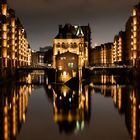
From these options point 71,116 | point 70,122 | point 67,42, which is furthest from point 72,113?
point 67,42

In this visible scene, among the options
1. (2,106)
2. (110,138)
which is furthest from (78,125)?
(2,106)

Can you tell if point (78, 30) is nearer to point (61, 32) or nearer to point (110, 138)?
point (61, 32)

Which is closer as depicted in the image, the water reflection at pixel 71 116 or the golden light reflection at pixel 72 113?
the water reflection at pixel 71 116

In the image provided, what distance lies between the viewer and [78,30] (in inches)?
6732

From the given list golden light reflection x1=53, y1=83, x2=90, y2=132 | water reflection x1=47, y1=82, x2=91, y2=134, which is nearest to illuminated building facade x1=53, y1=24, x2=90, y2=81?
golden light reflection x1=53, y1=83, x2=90, y2=132

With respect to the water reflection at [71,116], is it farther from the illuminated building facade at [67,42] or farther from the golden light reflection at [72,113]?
the illuminated building facade at [67,42]

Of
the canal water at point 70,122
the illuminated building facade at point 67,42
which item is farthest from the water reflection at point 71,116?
the illuminated building facade at point 67,42

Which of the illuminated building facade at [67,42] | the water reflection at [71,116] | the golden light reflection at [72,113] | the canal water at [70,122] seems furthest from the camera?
the illuminated building facade at [67,42]

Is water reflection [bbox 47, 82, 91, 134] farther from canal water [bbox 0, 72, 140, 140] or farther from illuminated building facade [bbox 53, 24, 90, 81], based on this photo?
illuminated building facade [bbox 53, 24, 90, 81]

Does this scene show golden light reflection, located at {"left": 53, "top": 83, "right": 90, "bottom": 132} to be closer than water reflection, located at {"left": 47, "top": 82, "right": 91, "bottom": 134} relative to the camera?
No

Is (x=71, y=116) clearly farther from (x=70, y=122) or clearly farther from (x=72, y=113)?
(x=70, y=122)

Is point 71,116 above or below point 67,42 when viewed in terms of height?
below

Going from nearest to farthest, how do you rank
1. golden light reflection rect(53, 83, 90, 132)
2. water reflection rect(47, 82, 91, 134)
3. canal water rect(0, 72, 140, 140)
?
canal water rect(0, 72, 140, 140) < water reflection rect(47, 82, 91, 134) < golden light reflection rect(53, 83, 90, 132)

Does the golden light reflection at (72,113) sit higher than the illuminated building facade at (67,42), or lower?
lower
